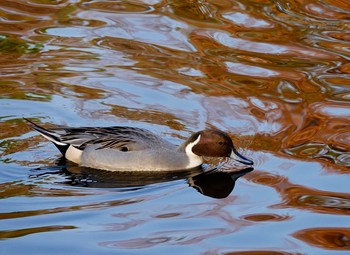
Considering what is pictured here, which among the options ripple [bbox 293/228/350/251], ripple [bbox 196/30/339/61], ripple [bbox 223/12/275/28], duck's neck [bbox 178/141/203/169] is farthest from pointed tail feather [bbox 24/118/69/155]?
ripple [bbox 223/12/275/28]

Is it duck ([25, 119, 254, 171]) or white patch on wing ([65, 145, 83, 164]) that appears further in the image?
white patch on wing ([65, 145, 83, 164])

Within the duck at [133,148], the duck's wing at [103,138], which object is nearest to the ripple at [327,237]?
the duck at [133,148]

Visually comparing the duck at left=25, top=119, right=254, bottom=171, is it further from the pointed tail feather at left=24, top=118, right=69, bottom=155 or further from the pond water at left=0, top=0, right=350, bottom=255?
the pond water at left=0, top=0, right=350, bottom=255

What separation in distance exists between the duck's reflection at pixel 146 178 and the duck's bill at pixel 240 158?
0.07 meters

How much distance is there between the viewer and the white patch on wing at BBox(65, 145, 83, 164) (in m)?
8.05

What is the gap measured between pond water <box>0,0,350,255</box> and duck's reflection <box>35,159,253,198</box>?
2cm

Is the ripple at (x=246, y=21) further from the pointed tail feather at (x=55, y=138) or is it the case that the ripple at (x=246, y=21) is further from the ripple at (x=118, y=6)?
the pointed tail feather at (x=55, y=138)

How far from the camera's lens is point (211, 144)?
8.03m

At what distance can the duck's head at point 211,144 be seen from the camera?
7965 mm

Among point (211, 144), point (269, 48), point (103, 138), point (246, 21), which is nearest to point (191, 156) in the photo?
point (211, 144)

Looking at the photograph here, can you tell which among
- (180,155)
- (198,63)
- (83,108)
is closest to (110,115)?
(83,108)

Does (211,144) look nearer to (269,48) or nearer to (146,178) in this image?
(146,178)

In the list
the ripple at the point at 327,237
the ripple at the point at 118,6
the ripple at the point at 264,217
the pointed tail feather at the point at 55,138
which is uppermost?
the ripple at the point at 327,237

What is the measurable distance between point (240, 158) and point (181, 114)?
1.25 m
